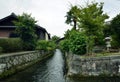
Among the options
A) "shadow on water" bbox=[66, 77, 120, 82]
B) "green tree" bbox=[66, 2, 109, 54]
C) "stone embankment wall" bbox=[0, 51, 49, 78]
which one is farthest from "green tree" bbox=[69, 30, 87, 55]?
"stone embankment wall" bbox=[0, 51, 49, 78]

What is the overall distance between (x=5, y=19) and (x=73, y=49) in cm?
2318

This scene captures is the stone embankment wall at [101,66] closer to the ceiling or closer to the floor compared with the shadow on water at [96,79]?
closer to the ceiling

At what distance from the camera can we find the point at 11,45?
28.5 m

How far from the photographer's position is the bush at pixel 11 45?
26.8 meters

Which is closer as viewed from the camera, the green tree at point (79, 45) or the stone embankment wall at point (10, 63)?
the stone embankment wall at point (10, 63)

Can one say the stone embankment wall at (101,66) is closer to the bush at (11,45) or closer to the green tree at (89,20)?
the green tree at (89,20)

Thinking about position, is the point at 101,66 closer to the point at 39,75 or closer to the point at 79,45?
the point at 79,45

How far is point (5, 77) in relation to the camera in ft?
55.3

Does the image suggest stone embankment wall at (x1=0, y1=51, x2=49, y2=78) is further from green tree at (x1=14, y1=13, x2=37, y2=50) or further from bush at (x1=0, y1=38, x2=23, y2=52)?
green tree at (x1=14, y1=13, x2=37, y2=50)

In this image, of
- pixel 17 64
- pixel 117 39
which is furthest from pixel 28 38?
pixel 117 39

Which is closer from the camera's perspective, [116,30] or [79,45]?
[79,45]

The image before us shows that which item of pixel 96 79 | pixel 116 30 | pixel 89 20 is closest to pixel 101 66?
pixel 96 79

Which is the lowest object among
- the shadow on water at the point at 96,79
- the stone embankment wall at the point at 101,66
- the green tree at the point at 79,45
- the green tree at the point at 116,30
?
the shadow on water at the point at 96,79

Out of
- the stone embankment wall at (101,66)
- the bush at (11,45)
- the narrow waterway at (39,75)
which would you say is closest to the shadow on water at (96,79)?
the stone embankment wall at (101,66)
